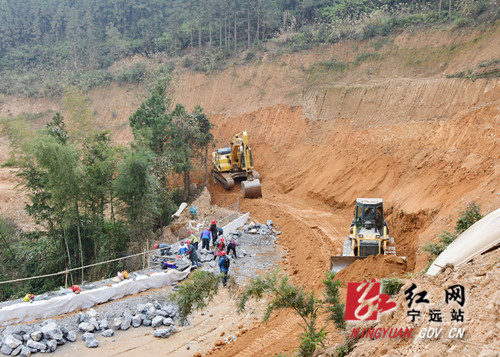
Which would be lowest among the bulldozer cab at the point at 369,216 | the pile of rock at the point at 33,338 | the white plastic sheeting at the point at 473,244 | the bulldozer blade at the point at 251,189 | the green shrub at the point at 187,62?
the pile of rock at the point at 33,338

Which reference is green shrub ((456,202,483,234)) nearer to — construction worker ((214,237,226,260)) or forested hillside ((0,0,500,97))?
construction worker ((214,237,226,260))

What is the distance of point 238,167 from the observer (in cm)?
2541

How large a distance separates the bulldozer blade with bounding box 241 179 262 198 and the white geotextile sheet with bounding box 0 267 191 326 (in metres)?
8.67

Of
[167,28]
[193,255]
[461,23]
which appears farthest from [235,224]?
[167,28]

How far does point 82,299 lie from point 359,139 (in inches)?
645

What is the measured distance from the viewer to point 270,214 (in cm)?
2122

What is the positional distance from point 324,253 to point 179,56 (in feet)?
112

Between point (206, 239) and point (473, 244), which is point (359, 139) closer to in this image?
point (206, 239)

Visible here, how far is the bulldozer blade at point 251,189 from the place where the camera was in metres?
23.2

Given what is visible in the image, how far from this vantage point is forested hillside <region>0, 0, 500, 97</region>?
1310 inches

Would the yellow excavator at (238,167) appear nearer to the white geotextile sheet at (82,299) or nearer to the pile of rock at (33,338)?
the white geotextile sheet at (82,299)

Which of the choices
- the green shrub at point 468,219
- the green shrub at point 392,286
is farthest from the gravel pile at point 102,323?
the green shrub at point 468,219

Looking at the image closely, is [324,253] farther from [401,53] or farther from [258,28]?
[258,28]
